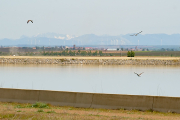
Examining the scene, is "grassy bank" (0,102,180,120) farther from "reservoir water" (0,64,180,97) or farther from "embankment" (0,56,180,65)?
"embankment" (0,56,180,65)

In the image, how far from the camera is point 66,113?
654 inches

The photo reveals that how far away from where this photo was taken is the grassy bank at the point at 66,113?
15.3 metres

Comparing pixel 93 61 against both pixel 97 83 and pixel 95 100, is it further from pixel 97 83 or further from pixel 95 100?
pixel 95 100

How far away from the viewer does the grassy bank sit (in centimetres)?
1534

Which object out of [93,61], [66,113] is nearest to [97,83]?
[66,113]

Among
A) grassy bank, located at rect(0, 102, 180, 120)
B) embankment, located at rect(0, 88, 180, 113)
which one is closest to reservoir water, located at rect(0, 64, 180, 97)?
embankment, located at rect(0, 88, 180, 113)

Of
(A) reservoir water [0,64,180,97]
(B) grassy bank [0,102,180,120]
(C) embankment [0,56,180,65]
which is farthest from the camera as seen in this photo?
(C) embankment [0,56,180,65]

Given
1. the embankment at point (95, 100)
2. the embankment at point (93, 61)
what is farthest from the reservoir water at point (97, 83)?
the embankment at point (93, 61)

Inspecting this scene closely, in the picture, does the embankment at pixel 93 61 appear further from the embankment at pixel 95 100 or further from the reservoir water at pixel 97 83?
the embankment at pixel 95 100

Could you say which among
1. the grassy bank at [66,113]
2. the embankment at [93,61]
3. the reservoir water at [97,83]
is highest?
the grassy bank at [66,113]

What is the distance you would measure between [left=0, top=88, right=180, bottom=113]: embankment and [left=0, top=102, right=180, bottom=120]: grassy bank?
40cm

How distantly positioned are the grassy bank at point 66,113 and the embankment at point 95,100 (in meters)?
0.40

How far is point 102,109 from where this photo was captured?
18812 millimetres

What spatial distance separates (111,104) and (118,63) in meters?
77.9
